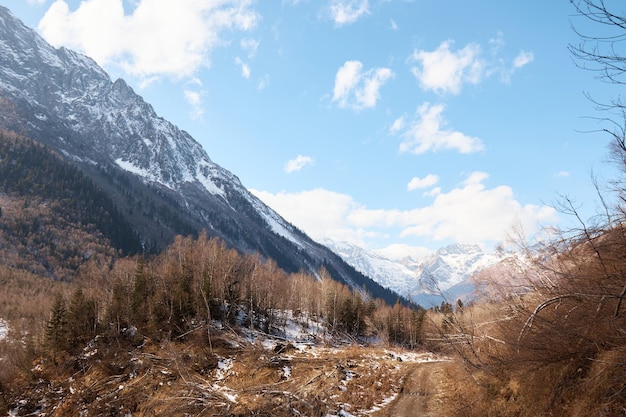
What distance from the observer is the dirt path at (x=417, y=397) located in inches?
691

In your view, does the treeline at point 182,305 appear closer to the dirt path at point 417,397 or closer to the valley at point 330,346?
the valley at point 330,346

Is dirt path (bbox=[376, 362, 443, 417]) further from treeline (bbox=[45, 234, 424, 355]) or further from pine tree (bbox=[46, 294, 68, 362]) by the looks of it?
pine tree (bbox=[46, 294, 68, 362])

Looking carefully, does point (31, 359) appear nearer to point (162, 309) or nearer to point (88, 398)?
point (162, 309)

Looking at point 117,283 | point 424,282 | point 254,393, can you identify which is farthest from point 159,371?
point 424,282

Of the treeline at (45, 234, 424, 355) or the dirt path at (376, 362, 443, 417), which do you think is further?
the treeline at (45, 234, 424, 355)

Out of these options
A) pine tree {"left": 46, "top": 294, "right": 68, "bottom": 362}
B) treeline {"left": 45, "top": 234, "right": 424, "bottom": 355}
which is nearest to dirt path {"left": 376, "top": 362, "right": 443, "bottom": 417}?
treeline {"left": 45, "top": 234, "right": 424, "bottom": 355}

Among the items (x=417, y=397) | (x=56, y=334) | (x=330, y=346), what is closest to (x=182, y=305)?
(x=56, y=334)

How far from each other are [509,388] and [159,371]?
30927 mm

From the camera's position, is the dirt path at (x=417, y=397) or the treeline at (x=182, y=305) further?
the treeline at (x=182, y=305)

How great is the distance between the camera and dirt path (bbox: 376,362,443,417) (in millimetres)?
17547

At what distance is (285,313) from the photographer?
61.8 m

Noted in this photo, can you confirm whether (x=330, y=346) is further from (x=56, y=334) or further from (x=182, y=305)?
(x=56, y=334)

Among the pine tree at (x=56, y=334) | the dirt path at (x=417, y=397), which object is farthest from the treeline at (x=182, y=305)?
the dirt path at (x=417, y=397)

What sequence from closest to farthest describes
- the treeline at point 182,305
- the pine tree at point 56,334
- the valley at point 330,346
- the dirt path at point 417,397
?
1. the valley at point 330,346
2. the dirt path at point 417,397
3. the pine tree at point 56,334
4. the treeline at point 182,305
